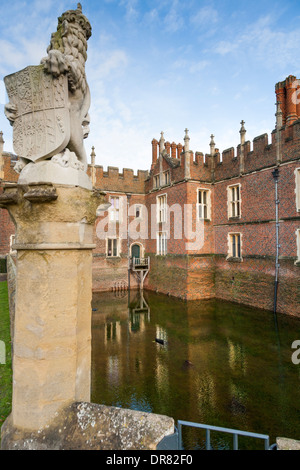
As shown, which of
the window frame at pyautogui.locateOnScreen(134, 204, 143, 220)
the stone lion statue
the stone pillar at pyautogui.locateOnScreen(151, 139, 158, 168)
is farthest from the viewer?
the window frame at pyautogui.locateOnScreen(134, 204, 143, 220)

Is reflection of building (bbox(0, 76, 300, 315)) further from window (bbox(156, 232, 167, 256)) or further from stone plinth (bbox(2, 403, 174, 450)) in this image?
stone plinth (bbox(2, 403, 174, 450))

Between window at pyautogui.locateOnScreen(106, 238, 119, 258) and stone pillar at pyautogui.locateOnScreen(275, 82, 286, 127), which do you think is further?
window at pyautogui.locateOnScreen(106, 238, 119, 258)

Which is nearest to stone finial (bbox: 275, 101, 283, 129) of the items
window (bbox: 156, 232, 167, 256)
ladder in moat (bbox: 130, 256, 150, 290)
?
window (bbox: 156, 232, 167, 256)

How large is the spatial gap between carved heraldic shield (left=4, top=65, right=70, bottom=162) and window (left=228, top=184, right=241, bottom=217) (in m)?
14.3

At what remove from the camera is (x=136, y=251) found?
2097 centimetres

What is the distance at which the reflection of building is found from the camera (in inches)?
493

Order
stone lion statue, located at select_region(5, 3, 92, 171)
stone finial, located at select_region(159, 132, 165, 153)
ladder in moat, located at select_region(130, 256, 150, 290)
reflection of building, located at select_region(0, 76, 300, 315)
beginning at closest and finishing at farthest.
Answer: stone lion statue, located at select_region(5, 3, 92, 171)
reflection of building, located at select_region(0, 76, 300, 315)
stone finial, located at select_region(159, 132, 165, 153)
ladder in moat, located at select_region(130, 256, 150, 290)

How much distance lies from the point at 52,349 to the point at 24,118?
5.95ft

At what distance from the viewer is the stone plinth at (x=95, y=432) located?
5.42 feet

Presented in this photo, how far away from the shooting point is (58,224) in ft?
6.59

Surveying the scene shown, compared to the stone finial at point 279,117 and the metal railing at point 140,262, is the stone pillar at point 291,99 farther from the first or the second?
the metal railing at point 140,262

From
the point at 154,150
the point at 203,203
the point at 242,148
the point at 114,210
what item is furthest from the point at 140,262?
the point at 242,148
